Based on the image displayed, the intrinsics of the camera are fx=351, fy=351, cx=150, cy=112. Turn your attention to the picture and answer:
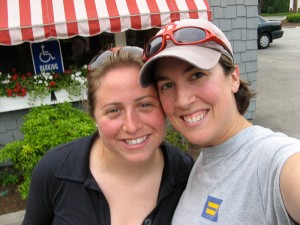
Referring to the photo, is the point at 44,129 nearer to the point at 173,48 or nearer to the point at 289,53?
the point at 173,48

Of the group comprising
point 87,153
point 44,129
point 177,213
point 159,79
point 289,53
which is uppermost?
point 159,79

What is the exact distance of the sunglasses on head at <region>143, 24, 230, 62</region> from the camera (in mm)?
1293

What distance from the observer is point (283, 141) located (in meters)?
1.14

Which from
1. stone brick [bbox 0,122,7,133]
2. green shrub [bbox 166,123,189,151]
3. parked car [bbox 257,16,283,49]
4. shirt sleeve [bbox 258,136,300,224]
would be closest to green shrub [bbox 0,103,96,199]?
green shrub [bbox 166,123,189,151]

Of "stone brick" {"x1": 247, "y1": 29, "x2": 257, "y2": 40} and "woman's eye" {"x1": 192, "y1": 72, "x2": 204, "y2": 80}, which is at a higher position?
"woman's eye" {"x1": 192, "y1": 72, "x2": 204, "y2": 80}

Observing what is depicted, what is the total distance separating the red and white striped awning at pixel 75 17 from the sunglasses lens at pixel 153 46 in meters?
2.94

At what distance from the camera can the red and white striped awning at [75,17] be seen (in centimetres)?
403

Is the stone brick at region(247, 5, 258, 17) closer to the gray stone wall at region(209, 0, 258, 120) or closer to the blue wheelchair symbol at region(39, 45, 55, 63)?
the gray stone wall at region(209, 0, 258, 120)

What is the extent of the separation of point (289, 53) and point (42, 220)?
48.4 ft

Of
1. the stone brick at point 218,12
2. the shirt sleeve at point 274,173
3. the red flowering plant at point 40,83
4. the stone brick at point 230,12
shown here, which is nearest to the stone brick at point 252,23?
the stone brick at point 230,12

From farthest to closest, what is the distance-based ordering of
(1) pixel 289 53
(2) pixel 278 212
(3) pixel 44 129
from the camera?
1. (1) pixel 289 53
2. (3) pixel 44 129
3. (2) pixel 278 212

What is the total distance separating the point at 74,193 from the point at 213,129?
0.69 meters

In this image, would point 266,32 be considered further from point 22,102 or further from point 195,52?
point 195,52

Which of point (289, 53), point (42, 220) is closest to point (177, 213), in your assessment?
point (42, 220)
